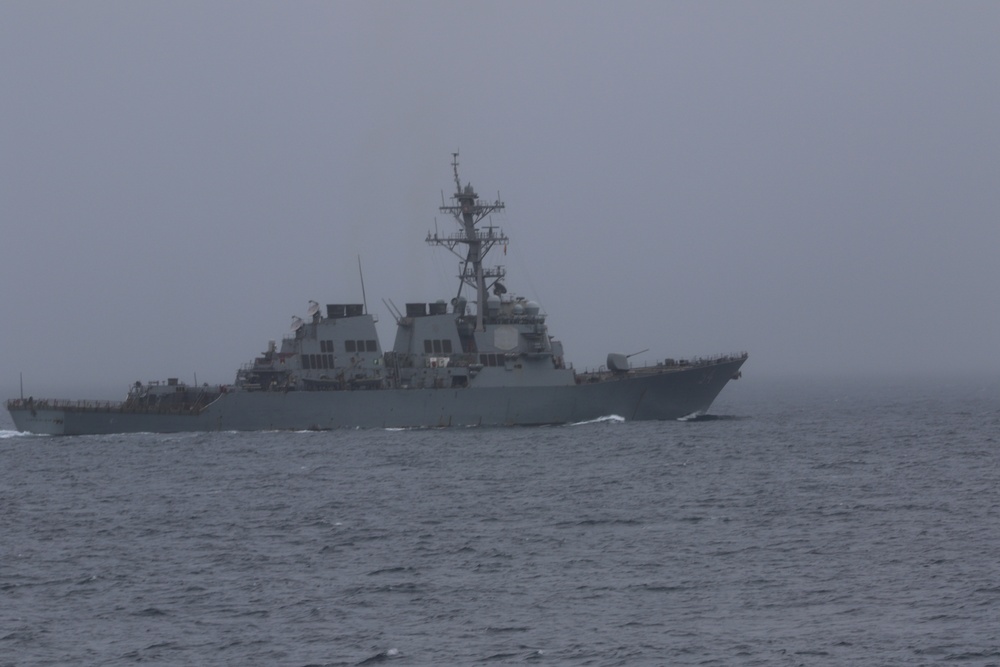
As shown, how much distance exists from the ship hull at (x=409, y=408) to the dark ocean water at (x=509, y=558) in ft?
21.1

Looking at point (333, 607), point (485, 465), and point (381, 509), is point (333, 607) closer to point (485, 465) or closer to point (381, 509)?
point (381, 509)

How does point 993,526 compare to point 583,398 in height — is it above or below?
below

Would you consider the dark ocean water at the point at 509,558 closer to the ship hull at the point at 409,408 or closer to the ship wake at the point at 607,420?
the ship hull at the point at 409,408

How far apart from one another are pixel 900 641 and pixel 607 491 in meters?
13.9

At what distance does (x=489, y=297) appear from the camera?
159 feet

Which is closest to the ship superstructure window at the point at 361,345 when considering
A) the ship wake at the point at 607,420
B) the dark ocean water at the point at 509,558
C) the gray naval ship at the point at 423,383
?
the gray naval ship at the point at 423,383

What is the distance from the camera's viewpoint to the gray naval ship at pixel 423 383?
45.8 meters

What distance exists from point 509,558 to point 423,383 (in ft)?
80.8

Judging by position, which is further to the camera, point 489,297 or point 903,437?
point 489,297

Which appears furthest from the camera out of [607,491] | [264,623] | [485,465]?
[485,465]

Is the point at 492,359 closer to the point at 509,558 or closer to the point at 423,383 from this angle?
the point at 423,383

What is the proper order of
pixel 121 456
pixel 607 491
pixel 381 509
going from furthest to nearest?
pixel 121 456 → pixel 607 491 → pixel 381 509

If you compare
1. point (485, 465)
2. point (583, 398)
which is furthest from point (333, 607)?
point (583, 398)

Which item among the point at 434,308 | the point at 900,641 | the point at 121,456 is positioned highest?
the point at 434,308
